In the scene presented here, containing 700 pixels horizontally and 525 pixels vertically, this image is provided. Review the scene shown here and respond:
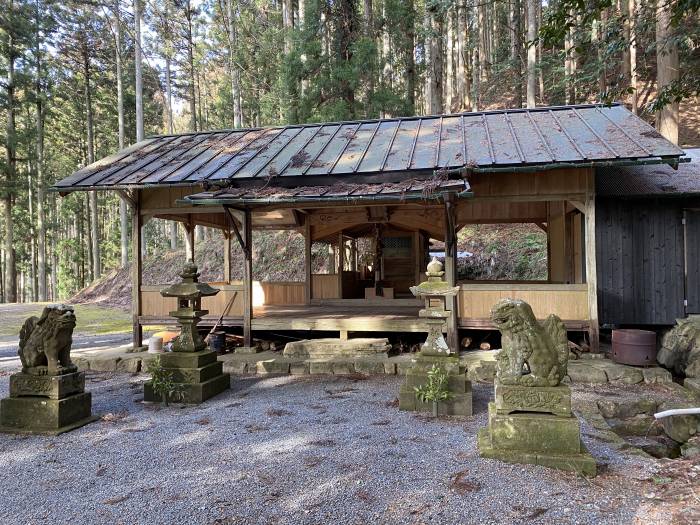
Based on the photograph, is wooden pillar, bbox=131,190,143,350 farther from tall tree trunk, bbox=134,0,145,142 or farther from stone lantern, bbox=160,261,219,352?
tall tree trunk, bbox=134,0,145,142

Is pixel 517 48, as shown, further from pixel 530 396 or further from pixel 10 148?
pixel 10 148

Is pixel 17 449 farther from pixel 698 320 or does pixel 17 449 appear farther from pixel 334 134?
pixel 698 320

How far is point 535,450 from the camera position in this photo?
12.5ft

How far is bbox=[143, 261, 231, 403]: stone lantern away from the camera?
19.9 ft

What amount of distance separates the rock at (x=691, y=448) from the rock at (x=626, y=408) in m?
0.72

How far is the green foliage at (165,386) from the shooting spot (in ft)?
19.7

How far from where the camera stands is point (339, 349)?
26.2 ft

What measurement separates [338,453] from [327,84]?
1412 cm

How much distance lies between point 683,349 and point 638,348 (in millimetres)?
710

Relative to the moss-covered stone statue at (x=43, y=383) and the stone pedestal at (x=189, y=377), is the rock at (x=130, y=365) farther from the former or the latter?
the moss-covered stone statue at (x=43, y=383)

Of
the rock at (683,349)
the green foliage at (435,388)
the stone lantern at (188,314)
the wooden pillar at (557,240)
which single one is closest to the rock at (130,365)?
the stone lantern at (188,314)

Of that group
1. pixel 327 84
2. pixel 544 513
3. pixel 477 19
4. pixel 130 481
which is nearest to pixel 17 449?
pixel 130 481

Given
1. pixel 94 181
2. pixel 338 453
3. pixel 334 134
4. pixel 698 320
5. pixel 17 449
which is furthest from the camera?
pixel 334 134

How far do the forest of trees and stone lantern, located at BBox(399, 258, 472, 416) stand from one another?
1029cm
